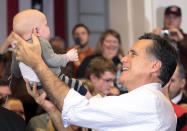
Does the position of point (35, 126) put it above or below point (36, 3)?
below

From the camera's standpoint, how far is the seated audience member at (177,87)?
3855 millimetres

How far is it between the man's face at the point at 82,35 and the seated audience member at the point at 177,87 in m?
1.45

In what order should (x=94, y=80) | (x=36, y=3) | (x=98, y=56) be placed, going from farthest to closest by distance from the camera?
(x=36, y=3) < (x=98, y=56) < (x=94, y=80)

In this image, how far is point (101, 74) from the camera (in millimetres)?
4168

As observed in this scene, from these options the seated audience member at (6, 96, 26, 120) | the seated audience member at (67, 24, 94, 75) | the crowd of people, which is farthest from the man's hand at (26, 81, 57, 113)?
the seated audience member at (67, 24, 94, 75)

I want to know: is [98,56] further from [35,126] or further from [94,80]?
[35,126]

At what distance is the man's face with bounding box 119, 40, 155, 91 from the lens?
95.7 inches

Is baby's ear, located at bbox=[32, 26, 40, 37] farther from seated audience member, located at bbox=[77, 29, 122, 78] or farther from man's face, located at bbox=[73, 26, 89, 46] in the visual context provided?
man's face, located at bbox=[73, 26, 89, 46]

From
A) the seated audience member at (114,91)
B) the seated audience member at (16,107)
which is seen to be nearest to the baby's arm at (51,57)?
the seated audience member at (16,107)

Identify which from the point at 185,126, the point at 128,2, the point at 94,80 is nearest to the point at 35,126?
the point at 94,80

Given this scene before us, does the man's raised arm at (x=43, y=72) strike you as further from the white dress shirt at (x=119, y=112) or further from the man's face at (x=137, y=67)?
the man's face at (x=137, y=67)

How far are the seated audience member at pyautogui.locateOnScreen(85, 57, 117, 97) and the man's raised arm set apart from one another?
6.23 ft

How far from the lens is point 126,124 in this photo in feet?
7.25

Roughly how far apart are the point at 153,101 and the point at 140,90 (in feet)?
0.42
